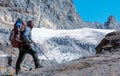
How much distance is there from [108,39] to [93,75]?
3.21 metres

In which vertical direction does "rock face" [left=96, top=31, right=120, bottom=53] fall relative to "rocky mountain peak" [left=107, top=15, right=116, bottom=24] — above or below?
below

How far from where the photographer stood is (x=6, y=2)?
123m

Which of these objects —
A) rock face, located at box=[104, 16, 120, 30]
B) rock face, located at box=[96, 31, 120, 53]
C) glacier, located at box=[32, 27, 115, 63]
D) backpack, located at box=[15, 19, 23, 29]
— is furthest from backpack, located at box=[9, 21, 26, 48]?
rock face, located at box=[104, 16, 120, 30]

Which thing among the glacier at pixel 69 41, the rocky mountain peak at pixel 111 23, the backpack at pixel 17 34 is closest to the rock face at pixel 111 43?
the backpack at pixel 17 34

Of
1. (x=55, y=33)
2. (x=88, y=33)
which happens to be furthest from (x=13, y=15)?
(x=88, y=33)

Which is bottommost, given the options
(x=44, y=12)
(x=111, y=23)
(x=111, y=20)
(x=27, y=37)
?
(x=27, y=37)

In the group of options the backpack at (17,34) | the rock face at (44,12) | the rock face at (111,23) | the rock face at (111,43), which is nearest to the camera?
the backpack at (17,34)

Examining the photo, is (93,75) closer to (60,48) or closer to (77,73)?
(77,73)

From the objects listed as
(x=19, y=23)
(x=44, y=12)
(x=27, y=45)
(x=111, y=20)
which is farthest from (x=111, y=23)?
(x=19, y=23)

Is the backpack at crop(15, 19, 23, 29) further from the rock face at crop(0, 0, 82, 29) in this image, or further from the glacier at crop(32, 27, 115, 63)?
the rock face at crop(0, 0, 82, 29)

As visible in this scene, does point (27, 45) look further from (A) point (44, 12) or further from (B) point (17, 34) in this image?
(A) point (44, 12)

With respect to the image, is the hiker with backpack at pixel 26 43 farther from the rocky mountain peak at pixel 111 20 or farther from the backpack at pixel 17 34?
the rocky mountain peak at pixel 111 20

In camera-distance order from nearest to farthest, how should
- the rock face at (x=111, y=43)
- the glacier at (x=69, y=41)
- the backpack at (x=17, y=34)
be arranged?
the backpack at (x=17, y=34) < the rock face at (x=111, y=43) < the glacier at (x=69, y=41)

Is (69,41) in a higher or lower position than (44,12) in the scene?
lower
